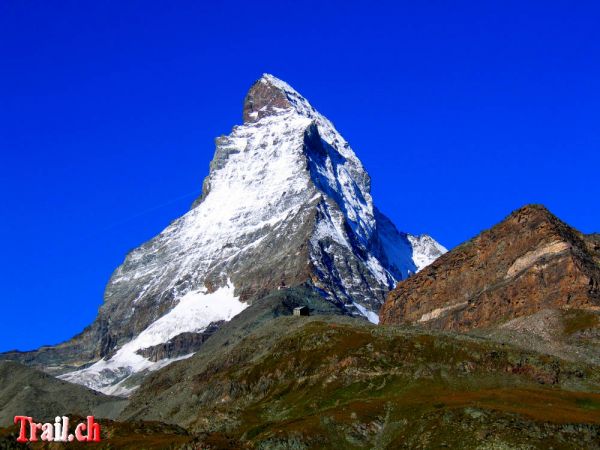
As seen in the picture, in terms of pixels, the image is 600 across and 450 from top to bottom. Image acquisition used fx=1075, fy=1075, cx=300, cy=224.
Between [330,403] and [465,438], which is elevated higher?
[330,403]

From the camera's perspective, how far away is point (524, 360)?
638ft

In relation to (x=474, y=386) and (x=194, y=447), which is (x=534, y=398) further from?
(x=194, y=447)

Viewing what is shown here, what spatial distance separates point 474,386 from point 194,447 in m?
52.2

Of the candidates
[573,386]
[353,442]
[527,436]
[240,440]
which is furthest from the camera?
[573,386]

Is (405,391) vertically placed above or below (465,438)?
above

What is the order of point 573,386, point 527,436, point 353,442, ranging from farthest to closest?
point 573,386
point 353,442
point 527,436

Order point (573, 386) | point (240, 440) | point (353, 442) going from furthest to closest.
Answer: point (573, 386), point (240, 440), point (353, 442)

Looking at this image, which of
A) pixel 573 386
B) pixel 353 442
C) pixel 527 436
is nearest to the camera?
pixel 527 436

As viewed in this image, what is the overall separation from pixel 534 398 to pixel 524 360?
81.0 ft

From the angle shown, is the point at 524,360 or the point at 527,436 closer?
the point at 527,436

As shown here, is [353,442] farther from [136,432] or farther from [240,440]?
[136,432]

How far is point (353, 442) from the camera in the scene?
537 feet

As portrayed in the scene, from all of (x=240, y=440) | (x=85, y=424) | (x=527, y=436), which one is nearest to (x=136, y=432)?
(x=85, y=424)

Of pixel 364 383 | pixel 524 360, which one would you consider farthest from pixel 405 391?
pixel 524 360
